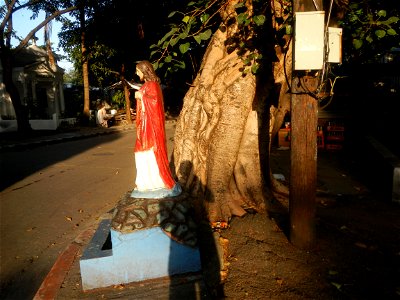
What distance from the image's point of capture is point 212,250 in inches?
163

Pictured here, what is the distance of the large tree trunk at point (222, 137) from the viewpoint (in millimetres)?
5215

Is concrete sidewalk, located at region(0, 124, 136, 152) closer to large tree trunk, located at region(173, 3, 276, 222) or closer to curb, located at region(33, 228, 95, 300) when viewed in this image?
curb, located at region(33, 228, 95, 300)

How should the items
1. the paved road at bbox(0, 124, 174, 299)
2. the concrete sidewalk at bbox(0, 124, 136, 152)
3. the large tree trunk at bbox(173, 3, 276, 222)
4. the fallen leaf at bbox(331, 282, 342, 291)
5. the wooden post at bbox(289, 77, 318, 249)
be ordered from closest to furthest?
the fallen leaf at bbox(331, 282, 342, 291) < the wooden post at bbox(289, 77, 318, 249) < the paved road at bbox(0, 124, 174, 299) < the large tree trunk at bbox(173, 3, 276, 222) < the concrete sidewalk at bbox(0, 124, 136, 152)

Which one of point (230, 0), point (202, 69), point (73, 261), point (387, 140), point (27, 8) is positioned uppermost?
point (27, 8)

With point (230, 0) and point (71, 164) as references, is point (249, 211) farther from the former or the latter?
point (71, 164)

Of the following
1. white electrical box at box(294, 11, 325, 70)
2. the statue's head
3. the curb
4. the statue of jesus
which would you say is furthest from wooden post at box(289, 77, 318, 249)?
the curb

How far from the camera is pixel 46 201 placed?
7305mm

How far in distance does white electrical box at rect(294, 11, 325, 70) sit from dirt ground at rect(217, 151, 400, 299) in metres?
2.10

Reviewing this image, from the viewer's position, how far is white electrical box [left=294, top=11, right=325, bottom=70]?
352 centimetres

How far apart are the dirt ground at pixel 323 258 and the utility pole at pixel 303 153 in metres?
0.33

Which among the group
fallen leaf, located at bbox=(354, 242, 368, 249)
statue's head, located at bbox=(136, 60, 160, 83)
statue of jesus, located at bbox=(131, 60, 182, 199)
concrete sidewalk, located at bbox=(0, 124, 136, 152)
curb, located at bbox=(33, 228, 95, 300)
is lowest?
curb, located at bbox=(33, 228, 95, 300)

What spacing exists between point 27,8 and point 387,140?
1850 centimetres

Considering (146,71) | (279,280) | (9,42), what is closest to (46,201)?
(146,71)

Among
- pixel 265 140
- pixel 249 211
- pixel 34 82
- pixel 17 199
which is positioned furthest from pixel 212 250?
pixel 34 82
